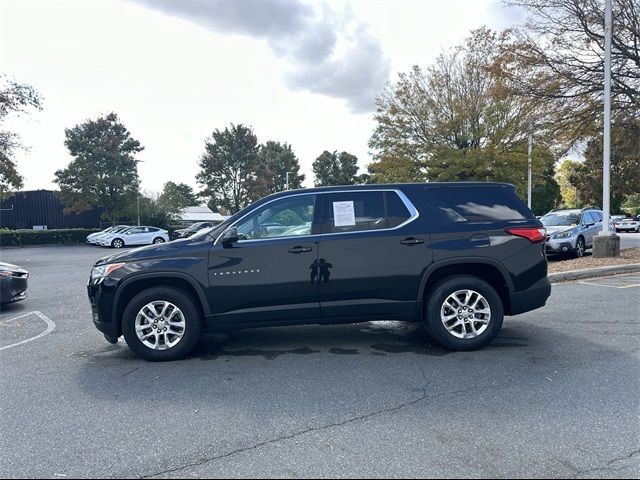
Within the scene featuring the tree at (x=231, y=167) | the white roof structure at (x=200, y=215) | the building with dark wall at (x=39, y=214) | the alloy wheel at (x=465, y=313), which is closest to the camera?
the alloy wheel at (x=465, y=313)

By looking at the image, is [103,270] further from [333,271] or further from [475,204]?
[475,204]

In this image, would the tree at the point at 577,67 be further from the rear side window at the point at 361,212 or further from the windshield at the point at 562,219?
the rear side window at the point at 361,212

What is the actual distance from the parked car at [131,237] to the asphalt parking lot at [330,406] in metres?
25.0

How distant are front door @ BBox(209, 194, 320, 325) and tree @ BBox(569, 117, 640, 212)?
1500 cm

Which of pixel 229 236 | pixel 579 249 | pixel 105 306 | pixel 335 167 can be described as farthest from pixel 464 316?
pixel 335 167

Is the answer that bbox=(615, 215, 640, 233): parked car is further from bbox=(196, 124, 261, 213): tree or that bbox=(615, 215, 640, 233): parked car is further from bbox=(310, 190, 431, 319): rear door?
bbox=(310, 190, 431, 319): rear door

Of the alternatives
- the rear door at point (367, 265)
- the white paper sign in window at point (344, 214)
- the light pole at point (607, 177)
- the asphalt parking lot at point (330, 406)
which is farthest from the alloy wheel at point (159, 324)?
the light pole at point (607, 177)

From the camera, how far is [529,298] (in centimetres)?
532

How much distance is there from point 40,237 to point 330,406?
116 feet

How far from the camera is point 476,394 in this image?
13.1ft

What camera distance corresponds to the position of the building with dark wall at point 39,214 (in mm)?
39156

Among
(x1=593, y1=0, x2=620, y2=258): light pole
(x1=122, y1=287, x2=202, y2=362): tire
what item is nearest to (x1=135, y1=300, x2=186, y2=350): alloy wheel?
(x1=122, y1=287, x2=202, y2=362): tire

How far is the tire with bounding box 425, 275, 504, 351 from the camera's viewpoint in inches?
204

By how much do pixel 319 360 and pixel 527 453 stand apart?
2.41 meters
